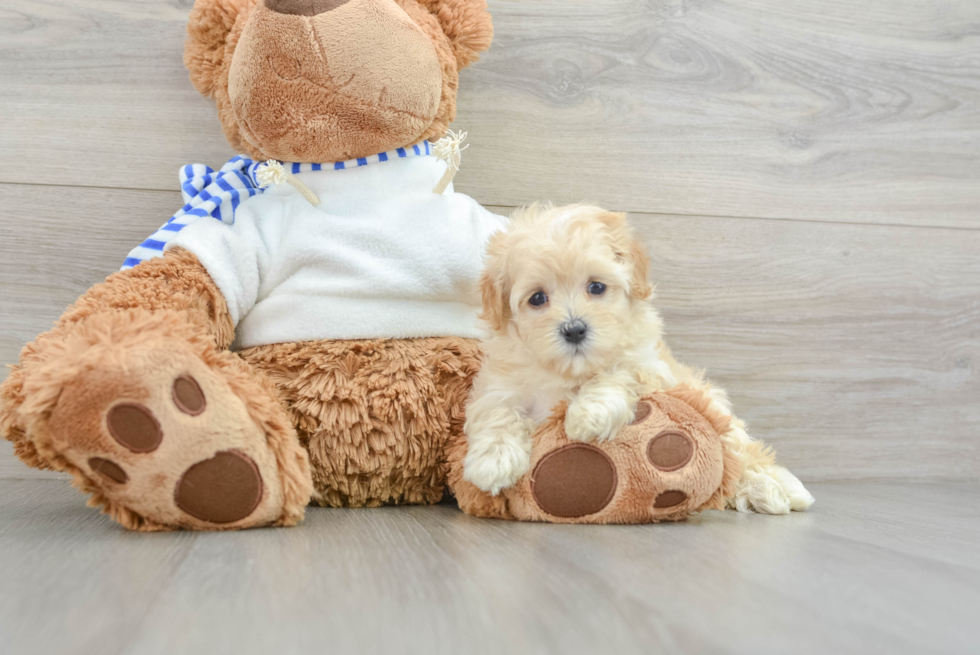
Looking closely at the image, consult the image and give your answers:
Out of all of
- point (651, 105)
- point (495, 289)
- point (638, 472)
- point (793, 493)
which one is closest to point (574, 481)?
point (638, 472)

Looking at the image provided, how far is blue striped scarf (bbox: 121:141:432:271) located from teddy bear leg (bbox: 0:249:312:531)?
0.55 ft

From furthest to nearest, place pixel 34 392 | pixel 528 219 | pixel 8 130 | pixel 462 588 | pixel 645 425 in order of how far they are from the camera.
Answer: pixel 8 130, pixel 528 219, pixel 645 425, pixel 34 392, pixel 462 588

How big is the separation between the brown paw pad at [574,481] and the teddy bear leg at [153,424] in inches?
12.8

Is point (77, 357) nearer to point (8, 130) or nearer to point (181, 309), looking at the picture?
point (181, 309)

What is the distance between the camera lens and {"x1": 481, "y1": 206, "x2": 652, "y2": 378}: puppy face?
993 mm

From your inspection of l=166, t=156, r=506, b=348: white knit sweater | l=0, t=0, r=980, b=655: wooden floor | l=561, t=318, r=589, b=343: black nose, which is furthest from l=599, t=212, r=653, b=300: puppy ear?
l=0, t=0, r=980, b=655: wooden floor

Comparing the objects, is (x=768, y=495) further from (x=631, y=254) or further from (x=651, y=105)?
(x=651, y=105)

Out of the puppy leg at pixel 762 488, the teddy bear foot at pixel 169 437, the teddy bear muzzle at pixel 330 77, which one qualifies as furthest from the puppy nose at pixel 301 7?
the puppy leg at pixel 762 488

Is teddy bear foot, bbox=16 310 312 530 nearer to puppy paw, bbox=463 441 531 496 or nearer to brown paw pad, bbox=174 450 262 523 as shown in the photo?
brown paw pad, bbox=174 450 262 523

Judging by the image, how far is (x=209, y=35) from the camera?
1.20 metres

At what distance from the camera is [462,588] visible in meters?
0.67

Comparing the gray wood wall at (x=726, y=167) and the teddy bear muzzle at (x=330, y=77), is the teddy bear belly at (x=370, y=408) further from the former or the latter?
the gray wood wall at (x=726, y=167)

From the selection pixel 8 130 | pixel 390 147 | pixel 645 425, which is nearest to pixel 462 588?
pixel 645 425

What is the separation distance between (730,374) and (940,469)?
1.79ft
